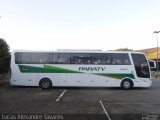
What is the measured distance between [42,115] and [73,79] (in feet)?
40.9

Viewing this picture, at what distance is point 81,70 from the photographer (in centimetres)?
2388

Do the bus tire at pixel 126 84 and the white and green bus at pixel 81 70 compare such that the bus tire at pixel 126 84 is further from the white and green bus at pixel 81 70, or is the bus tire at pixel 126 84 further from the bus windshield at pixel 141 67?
the bus windshield at pixel 141 67

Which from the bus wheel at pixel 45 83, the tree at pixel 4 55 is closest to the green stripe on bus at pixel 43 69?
the bus wheel at pixel 45 83

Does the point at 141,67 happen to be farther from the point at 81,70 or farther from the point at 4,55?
the point at 4,55

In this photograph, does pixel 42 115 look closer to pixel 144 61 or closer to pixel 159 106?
pixel 159 106

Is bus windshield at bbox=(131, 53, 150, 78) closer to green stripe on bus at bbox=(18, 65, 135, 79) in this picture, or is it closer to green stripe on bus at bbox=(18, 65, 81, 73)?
green stripe on bus at bbox=(18, 65, 135, 79)

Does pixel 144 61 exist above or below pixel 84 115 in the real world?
above

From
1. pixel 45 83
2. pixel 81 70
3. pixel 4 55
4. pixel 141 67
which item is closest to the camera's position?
pixel 141 67

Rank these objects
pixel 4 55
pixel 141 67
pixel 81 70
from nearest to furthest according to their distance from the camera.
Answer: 1. pixel 141 67
2. pixel 81 70
3. pixel 4 55

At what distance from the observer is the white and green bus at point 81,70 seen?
77.7 feet

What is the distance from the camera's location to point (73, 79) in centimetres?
2381

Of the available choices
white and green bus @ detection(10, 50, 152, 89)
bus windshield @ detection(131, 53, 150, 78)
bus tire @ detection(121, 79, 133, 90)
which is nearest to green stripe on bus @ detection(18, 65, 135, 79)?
white and green bus @ detection(10, 50, 152, 89)

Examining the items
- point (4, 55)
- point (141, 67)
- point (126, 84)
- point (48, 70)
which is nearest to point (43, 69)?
point (48, 70)

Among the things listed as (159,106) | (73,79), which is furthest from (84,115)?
(73,79)
